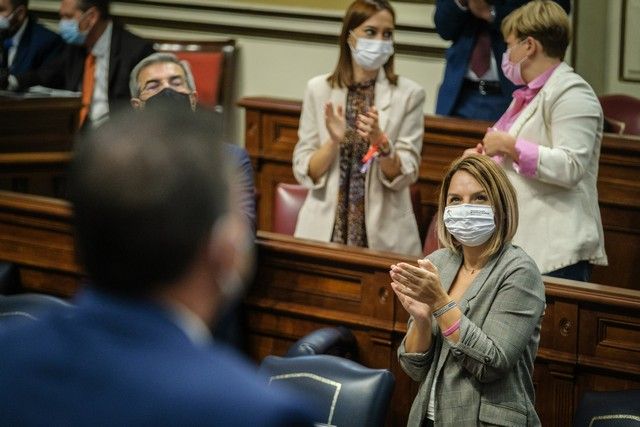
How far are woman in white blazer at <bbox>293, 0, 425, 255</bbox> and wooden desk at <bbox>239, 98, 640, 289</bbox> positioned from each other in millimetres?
644

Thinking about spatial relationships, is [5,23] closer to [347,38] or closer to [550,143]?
[347,38]

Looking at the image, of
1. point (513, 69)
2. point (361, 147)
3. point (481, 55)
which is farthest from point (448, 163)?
point (513, 69)

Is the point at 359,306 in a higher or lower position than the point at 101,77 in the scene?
lower

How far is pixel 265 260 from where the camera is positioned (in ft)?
13.7

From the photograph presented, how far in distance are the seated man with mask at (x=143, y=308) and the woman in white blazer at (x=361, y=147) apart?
3.10 meters

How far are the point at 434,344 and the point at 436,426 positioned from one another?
218 millimetres

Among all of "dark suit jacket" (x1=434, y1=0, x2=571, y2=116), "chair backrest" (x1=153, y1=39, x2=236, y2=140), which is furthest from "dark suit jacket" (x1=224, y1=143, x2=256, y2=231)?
"chair backrest" (x1=153, y1=39, x2=236, y2=140)

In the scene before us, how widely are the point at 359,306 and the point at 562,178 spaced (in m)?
0.78

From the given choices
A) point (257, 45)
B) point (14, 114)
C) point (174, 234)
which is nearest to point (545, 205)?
point (14, 114)

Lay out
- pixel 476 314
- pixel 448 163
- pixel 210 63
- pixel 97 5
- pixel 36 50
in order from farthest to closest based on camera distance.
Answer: pixel 210 63 < pixel 36 50 < pixel 97 5 < pixel 448 163 < pixel 476 314

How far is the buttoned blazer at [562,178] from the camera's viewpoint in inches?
149

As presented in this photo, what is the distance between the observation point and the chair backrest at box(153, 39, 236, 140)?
732 cm

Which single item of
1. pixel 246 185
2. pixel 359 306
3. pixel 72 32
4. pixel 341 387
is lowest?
pixel 341 387

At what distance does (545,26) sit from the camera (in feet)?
12.7
